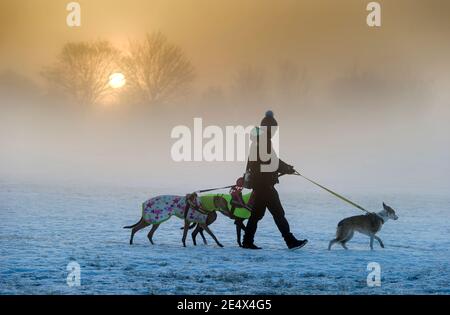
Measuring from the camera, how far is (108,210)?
62.0 ft

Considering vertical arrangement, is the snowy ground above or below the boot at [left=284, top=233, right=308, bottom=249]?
below

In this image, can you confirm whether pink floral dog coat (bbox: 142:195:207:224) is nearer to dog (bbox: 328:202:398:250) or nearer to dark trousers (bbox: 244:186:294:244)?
dark trousers (bbox: 244:186:294:244)

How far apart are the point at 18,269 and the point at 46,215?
7586mm

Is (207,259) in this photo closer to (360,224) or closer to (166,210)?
(166,210)

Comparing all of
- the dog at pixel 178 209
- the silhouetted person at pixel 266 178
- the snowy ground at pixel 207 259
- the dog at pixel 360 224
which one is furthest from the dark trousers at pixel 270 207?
the dog at pixel 360 224

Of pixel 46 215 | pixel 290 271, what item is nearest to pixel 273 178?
pixel 290 271

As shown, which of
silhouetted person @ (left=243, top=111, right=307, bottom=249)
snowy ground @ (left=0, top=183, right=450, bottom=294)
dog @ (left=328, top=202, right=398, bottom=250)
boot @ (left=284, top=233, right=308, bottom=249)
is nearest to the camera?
snowy ground @ (left=0, top=183, right=450, bottom=294)

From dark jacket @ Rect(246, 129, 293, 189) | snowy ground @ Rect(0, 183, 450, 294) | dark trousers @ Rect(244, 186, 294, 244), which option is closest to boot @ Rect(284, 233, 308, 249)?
dark trousers @ Rect(244, 186, 294, 244)

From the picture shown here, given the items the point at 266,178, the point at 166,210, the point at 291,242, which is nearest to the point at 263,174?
the point at 266,178

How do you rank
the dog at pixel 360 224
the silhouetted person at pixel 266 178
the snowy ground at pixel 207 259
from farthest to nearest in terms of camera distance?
the silhouetted person at pixel 266 178 → the dog at pixel 360 224 → the snowy ground at pixel 207 259

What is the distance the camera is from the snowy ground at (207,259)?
29.0 feet

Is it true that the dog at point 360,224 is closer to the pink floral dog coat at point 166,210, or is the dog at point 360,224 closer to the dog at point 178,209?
the dog at point 178,209

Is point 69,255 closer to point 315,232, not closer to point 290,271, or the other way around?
point 290,271

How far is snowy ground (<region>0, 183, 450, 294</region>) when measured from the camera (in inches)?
348
